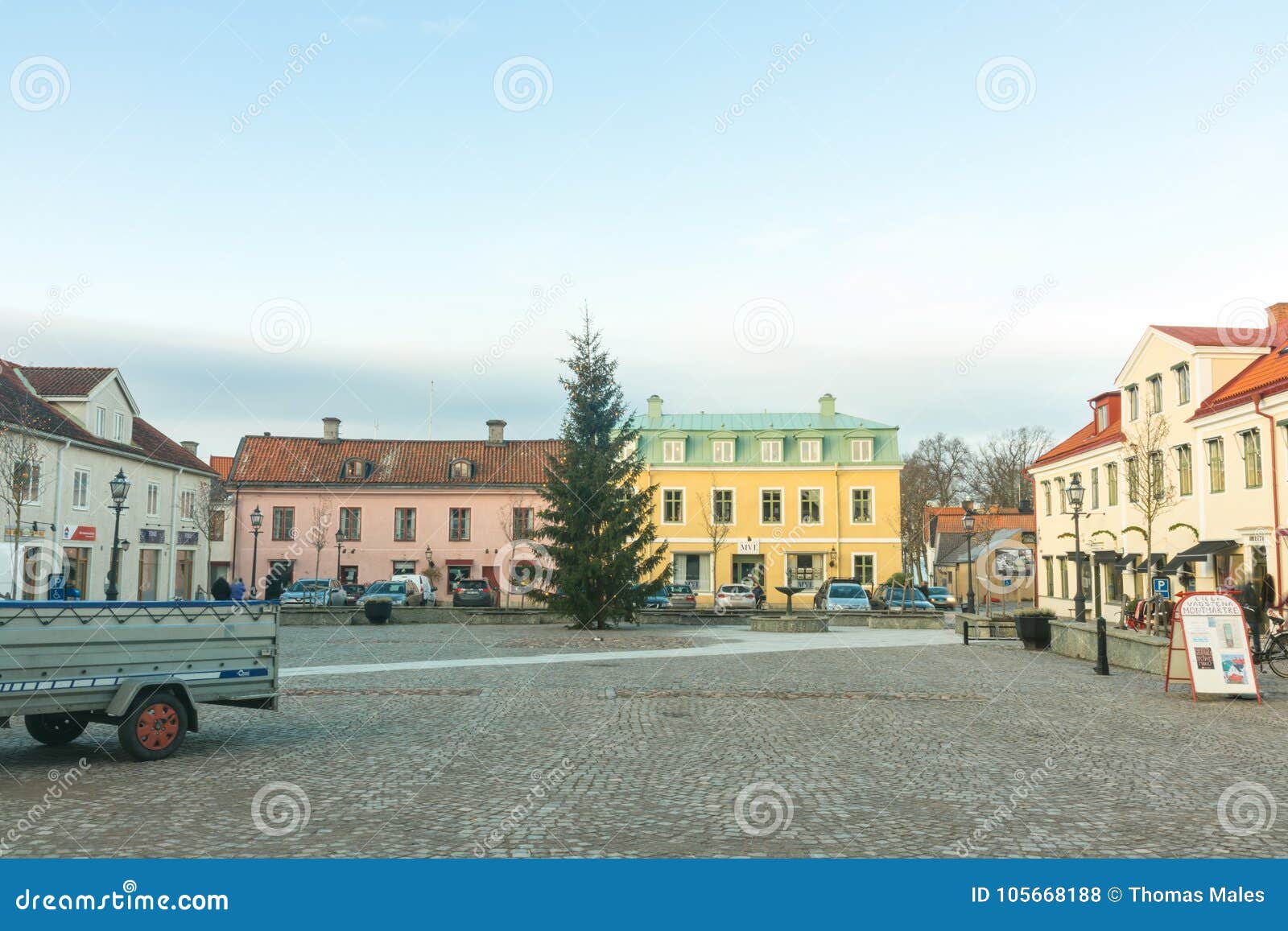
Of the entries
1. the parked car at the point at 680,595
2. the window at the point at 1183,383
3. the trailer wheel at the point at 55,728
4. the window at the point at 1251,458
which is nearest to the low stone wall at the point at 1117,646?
the window at the point at 1251,458

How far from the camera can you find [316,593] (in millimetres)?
45469

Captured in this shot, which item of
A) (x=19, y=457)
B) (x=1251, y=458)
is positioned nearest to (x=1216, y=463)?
(x=1251, y=458)

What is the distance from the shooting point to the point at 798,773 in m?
9.10

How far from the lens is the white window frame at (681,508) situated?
5984 cm

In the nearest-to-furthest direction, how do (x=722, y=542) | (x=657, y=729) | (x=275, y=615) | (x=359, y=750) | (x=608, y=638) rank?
(x=359, y=750)
(x=275, y=615)
(x=657, y=729)
(x=608, y=638)
(x=722, y=542)

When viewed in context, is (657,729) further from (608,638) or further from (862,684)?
(608,638)

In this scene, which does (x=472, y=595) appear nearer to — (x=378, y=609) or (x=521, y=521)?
(x=378, y=609)

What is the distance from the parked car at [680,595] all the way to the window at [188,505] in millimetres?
21675

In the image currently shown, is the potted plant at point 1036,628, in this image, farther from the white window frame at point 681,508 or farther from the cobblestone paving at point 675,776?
the white window frame at point 681,508

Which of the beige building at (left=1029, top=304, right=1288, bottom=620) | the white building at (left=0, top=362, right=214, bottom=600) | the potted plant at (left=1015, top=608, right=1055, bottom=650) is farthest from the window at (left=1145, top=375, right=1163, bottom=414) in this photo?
the white building at (left=0, top=362, right=214, bottom=600)

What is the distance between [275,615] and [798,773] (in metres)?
5.40

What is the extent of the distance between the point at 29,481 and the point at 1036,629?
28.5 meters
